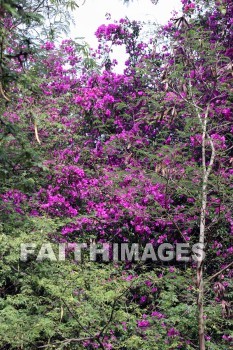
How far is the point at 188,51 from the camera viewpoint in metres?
6.33

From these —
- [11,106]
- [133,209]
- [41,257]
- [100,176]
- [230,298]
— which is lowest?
[230,298]

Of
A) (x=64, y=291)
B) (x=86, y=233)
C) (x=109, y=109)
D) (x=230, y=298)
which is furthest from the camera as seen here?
(x=109, y=109)

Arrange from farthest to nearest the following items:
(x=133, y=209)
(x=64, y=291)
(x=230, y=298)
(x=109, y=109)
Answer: (x=109, y=109), (x=133, y=209), (x=230, y=298), (x=64, y=291)

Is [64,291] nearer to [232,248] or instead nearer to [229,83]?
[232,248]

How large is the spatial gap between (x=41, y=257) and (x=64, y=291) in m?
0.59

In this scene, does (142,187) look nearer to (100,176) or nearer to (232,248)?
(100,176)

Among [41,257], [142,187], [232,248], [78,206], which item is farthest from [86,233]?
[232,248]

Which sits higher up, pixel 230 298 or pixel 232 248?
pixel 232 248

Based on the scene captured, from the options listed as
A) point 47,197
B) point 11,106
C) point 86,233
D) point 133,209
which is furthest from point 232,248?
point 11,106

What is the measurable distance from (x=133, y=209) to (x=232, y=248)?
150 centimetres

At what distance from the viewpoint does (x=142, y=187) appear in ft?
24.4

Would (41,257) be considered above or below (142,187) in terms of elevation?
below

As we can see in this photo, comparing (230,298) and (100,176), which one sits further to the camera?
(100,176)

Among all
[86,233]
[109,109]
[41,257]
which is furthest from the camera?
[109,109]
